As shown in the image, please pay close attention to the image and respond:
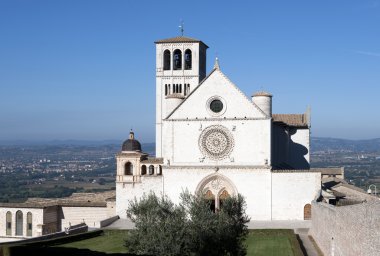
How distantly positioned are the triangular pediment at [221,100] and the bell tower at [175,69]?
9961 millimetres

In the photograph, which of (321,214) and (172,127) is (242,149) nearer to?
(172,127)

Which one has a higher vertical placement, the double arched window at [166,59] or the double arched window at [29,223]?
the double arched window at [166,59]

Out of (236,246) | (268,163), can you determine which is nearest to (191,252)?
(236,246)

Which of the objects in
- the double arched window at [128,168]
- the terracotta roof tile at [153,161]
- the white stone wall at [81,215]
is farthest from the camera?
the double arched window at [128,168]

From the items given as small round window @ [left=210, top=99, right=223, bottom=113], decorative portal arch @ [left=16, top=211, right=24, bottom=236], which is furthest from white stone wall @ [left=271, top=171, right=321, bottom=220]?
decorative portal arch @ [left=16, top=211, right=24, bottom=236]

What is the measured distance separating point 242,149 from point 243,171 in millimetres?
1763

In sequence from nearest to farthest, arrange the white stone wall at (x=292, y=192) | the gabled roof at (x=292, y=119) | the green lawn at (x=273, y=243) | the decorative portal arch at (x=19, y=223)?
the green lawn at (x=273, y=243) < the white stone wall at (x=292, y=192) < the decorative portal arch at (x=19, y=223) < the gabled roof at (x=292, y=119)

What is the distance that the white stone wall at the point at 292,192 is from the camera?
5438cm

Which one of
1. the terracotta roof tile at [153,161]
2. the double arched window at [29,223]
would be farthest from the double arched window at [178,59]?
the double arched window at [29,223]

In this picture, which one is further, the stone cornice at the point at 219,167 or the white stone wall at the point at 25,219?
the white stone wall at the point at 25,219

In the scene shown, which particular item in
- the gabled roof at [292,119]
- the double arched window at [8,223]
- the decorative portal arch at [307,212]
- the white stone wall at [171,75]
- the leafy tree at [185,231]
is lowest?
the double arched window at [8,223]

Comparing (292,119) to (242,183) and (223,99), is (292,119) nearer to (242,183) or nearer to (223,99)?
(223,99)

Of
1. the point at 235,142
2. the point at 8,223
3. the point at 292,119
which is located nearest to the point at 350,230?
the point at 235,142

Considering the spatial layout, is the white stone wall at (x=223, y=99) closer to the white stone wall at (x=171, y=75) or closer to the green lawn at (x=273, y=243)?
the white stone wall at (x=171, y=75)
